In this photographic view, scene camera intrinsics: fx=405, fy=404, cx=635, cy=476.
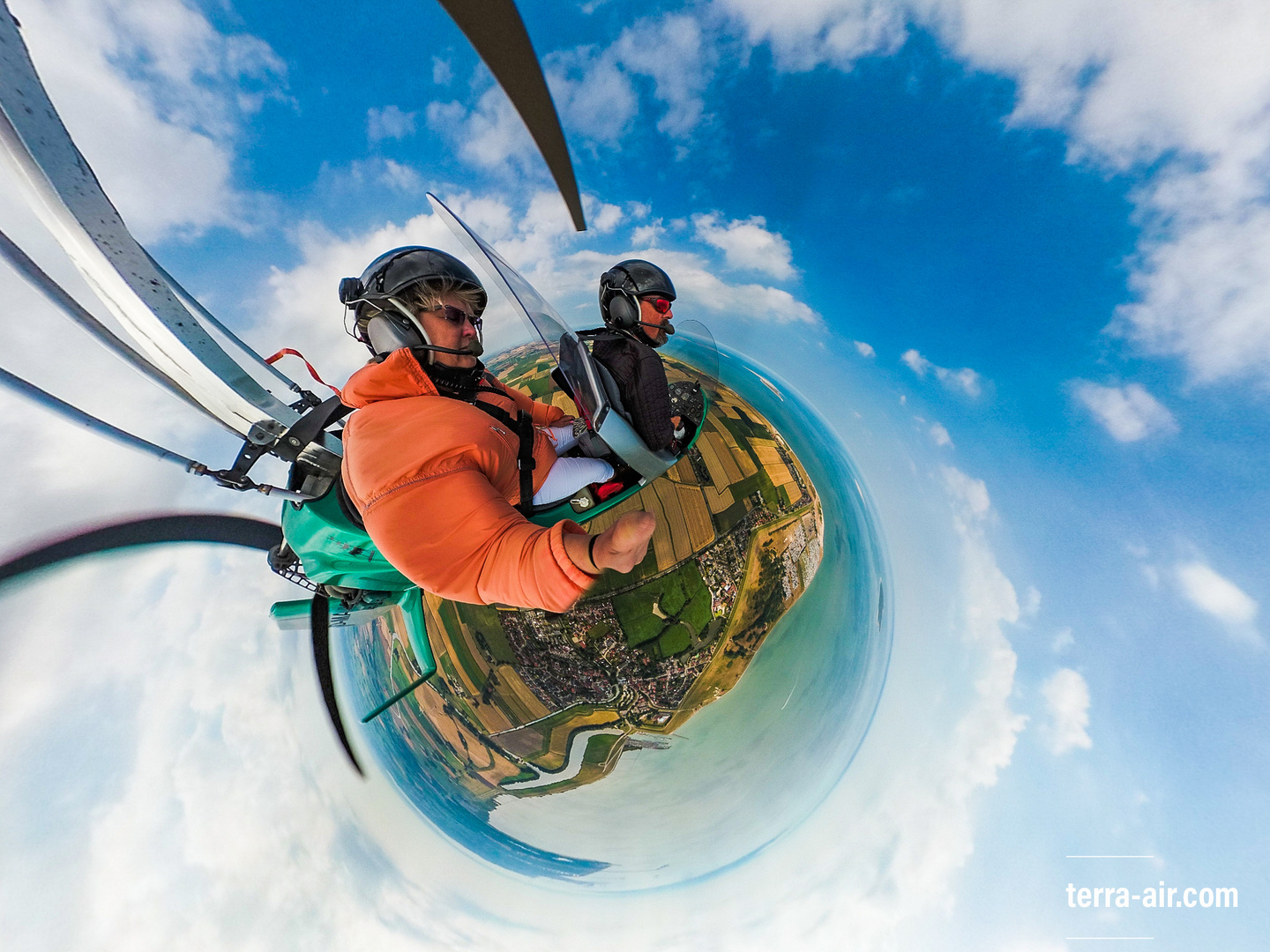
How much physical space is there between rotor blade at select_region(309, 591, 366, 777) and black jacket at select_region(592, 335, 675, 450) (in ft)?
5.08

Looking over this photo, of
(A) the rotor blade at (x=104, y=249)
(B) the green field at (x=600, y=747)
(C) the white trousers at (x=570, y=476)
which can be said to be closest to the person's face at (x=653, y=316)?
(C) the white trousers at (x=570, y=476)

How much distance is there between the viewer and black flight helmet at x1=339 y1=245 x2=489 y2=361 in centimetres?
119

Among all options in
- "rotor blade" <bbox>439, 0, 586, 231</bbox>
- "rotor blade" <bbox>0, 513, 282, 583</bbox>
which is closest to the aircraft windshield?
"rotor blade" <bbox>439, 0, 586, 231</bbox>

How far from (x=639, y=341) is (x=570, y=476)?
600mm

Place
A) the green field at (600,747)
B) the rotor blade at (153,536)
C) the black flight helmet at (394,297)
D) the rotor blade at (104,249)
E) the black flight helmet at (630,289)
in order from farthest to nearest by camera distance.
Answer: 1. the green field at (600,747)
2. the black flight helmet at (630,289)
3. the rotor blade at (153,536)
4. the black flight helmet at (394,297)
5. the rotor blade at (104,249)

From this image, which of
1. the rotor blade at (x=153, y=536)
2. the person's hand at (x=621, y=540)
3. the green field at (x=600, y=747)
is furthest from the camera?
the green field at (x=600, y=747)

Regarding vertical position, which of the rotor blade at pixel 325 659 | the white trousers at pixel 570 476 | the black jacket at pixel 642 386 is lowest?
the rotor blade at pixel 325 659

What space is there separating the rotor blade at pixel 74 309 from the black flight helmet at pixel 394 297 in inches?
21.9

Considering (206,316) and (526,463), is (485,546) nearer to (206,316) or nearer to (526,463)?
(526,463)

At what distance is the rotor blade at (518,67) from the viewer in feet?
4.17

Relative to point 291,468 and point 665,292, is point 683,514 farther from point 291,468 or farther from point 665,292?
point 291,468

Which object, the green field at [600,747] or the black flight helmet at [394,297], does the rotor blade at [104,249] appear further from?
the green field at [600,747]

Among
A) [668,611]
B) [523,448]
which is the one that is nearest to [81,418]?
[523,448]

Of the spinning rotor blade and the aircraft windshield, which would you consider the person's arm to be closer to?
the aircraft windshield
